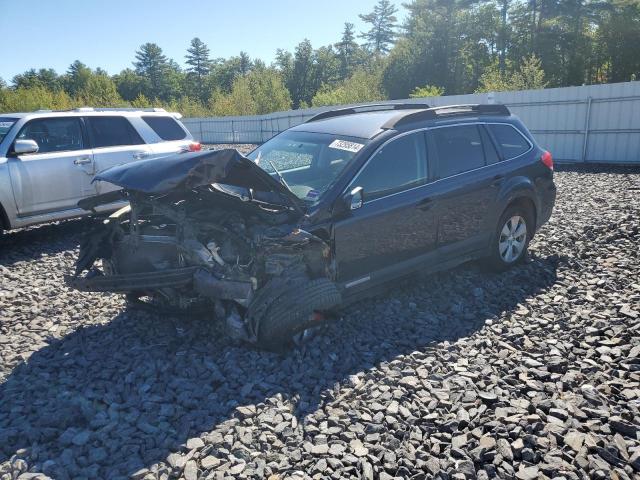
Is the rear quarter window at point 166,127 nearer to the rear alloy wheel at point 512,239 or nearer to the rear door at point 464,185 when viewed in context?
the rear door at point 464,185

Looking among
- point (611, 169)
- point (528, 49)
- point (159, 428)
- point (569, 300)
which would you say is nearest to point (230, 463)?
point (159, 428)

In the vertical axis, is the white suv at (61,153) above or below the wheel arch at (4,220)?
above

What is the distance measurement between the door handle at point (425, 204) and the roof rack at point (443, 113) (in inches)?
30.0

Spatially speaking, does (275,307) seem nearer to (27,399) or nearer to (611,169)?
(27,399)

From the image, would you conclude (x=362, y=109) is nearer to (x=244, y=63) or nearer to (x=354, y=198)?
(x=354, y=198)

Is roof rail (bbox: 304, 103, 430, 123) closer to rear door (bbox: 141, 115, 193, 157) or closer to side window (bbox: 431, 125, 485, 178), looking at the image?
side window (bbox: 431, 125, 485, 178)

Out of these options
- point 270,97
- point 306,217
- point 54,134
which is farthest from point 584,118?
point 270,97

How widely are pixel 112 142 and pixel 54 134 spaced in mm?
882

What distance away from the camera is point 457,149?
532 centimetres

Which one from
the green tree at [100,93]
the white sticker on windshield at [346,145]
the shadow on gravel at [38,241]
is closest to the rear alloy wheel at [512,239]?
the white sticker on windshield at [346,145]

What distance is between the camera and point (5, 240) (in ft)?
26.4

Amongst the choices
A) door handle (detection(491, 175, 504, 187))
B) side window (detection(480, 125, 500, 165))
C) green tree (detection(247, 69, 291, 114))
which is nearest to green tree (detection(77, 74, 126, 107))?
green tree (detection(247, 69, 291, 114))

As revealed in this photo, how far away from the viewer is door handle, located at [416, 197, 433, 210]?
4.82 m

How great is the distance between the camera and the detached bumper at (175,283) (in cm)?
385
